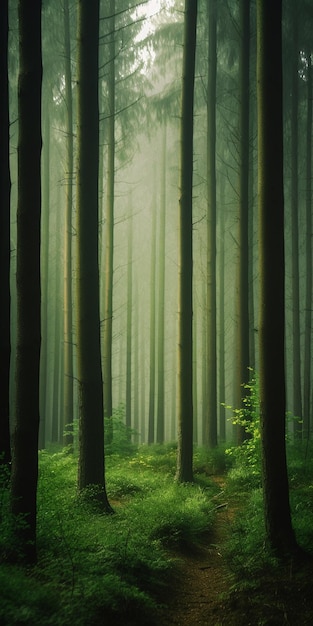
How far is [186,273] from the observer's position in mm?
10492

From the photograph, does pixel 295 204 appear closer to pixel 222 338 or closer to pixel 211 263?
pixel 211 263

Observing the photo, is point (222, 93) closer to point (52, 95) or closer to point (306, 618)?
point (52, 95)

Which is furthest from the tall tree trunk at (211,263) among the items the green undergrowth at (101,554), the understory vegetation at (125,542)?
the green undergrowth at (101,554)

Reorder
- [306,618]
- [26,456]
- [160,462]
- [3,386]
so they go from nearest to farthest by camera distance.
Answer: [306,618] → [26,456] → [3,386] → [160,462]

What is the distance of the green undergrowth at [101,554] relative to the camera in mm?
4035

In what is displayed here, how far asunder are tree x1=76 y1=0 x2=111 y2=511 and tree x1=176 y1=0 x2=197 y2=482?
9.11 ft

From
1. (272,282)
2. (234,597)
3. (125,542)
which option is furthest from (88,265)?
(234,597)

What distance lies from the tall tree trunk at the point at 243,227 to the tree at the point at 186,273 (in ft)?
8.59

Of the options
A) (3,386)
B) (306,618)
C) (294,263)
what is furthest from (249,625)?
(294,263)

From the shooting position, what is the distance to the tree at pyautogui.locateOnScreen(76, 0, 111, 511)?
7.93 m

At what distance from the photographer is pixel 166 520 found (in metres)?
7.17

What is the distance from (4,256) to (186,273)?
4.53 metres

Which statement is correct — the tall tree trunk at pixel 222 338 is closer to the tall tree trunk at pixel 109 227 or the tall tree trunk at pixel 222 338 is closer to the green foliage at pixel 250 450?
the tall tree trunk at pixel 109 227

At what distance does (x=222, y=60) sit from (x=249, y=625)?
18.4 metres
